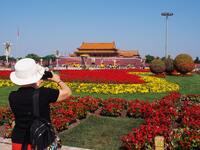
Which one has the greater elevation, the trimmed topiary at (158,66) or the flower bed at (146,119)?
the trimmed topiary at (158,66)

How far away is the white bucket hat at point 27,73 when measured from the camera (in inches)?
132

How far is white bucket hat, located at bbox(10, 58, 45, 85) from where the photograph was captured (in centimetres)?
336

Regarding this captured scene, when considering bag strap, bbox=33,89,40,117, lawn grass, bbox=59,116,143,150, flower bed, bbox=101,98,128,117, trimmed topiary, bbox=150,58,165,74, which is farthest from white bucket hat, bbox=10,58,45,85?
trimmed topiary, bbox=150,58,165,74

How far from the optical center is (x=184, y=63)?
1168 inches

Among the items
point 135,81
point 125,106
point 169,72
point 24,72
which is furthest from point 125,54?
point 24,72

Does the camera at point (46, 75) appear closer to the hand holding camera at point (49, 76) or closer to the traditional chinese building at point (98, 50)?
the hand holding camera at point (49, 76)

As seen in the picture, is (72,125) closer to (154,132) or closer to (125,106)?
(125,106)

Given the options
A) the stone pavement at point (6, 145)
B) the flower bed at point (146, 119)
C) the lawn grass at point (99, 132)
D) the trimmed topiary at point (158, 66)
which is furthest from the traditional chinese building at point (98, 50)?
the stone pavement at point (6, 145)

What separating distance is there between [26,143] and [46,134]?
0.61 feet

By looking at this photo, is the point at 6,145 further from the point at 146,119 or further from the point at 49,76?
the point at 49,76

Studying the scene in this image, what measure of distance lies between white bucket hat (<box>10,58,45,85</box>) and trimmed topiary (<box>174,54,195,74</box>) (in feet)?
88.9

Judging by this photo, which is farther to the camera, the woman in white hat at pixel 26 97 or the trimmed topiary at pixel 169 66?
the trimmed topiary at pixel 169 66

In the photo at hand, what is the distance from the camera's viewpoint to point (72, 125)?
8961mm

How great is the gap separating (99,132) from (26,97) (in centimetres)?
506
